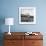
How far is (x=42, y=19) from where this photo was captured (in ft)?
15.0

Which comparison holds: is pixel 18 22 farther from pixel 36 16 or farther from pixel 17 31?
pixel 36 16

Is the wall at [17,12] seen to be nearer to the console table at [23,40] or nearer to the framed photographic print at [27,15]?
the framed photographic print at [27,15]

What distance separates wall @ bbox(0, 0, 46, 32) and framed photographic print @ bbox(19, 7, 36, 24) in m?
0.11

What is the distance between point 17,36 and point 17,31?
592 mm

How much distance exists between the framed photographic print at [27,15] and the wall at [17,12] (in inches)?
4.2

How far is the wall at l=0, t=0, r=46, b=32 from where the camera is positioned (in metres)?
4.53

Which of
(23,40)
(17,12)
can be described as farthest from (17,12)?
(23,40)

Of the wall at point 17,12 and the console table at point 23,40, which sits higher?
the wall at point 17,12

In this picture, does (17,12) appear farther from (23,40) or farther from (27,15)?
(23,40)

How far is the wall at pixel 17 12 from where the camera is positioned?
4531mm

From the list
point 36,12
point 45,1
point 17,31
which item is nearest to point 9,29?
point 17,31

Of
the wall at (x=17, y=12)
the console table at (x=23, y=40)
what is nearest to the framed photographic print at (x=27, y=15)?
the wall at (x=17, y=12)

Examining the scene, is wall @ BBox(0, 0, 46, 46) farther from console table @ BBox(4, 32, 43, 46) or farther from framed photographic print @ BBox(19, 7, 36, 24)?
console table @ BBox(4, 32, 43, 46)

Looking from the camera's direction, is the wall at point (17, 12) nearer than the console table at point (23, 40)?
No
